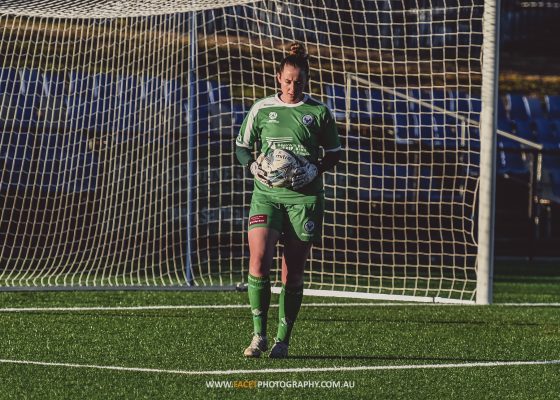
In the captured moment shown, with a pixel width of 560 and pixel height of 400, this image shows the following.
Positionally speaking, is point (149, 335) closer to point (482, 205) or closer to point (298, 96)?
point (298, 96)

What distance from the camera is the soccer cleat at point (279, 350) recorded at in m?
7.06

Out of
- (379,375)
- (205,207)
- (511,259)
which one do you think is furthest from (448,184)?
(379,375)

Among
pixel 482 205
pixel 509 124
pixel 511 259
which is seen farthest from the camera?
pixel 509 124

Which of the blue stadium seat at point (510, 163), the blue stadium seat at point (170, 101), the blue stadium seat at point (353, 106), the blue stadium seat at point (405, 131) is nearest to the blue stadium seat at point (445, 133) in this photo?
the blue stadium seat at point (405, 131)

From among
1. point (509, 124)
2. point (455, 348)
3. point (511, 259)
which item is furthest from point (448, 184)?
point (455, 348)

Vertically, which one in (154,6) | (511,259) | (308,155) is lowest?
(511,259)

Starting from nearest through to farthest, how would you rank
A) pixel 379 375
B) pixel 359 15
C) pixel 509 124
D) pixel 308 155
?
pixel 379 375, pixel 308 155, pixel 359 15, pixel 509 124

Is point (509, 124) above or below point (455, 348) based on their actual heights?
above

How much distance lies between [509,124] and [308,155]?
13.5 m

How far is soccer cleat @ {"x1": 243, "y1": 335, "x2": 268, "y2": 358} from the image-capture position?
23.2ft

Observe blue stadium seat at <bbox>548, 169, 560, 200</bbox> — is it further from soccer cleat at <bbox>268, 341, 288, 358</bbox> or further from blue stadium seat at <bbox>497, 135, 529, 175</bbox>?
soccer cleat at <bbox>268, 341, 288, 358</bbox>

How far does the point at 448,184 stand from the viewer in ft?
50.5

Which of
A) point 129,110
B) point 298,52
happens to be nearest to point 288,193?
Answer: point 298,52

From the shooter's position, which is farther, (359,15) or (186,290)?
(359,15)
